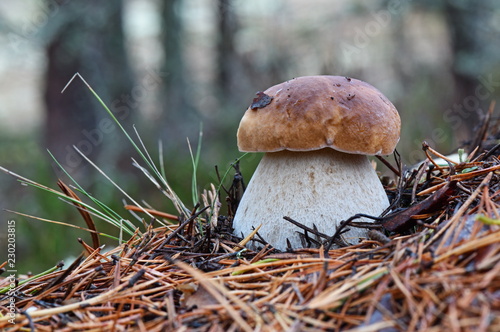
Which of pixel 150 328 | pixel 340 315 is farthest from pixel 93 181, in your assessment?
pixel 340 315

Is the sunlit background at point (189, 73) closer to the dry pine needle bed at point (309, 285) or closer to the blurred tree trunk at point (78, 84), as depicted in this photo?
the blurred tree trunk at point (78, 84)

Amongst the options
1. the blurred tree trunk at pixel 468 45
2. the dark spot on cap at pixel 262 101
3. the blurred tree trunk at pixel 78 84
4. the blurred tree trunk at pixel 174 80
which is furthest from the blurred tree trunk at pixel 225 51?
the dark spot on cap at pixel 262 101

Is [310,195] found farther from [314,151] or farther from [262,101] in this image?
[262,101]

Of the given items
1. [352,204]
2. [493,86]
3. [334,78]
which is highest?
[334,78]

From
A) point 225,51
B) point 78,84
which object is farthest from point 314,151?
point 225,51

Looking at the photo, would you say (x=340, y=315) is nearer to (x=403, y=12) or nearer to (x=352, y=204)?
(x=352, y=204)

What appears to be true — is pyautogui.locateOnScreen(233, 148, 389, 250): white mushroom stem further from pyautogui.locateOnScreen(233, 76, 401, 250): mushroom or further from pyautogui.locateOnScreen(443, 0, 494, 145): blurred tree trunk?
pyautogui.locateOnScreen(443, 0, 494, 145): blurred tree trunk
